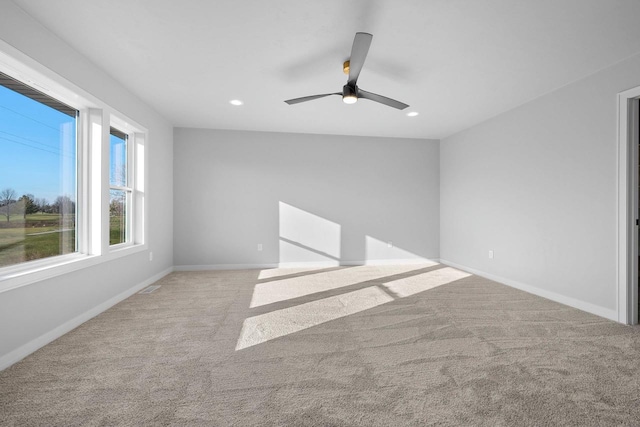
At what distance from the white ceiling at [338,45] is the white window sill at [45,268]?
73.9 inches

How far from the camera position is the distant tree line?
7.10 feet

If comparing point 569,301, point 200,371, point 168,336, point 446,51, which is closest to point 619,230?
point 569,301

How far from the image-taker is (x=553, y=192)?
3.48 meters

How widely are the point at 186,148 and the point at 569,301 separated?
19.0 ft

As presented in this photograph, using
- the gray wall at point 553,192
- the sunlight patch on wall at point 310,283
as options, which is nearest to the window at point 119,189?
the sunlight patch on wall at point 310,283

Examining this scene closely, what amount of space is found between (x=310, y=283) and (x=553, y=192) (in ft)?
10.7

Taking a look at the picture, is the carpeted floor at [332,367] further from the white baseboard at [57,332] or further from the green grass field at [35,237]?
the green grass field at [35,237]

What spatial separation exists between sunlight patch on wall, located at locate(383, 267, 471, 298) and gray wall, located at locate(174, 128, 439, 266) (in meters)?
0.97

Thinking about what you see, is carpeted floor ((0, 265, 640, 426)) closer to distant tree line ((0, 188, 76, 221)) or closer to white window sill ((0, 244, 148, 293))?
white window sill ((0, 244, 148, 293))

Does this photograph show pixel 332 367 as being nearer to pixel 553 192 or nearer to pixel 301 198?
pixel 553 192

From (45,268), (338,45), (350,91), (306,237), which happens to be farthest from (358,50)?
(306,237)

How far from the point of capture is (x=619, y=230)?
2.79m

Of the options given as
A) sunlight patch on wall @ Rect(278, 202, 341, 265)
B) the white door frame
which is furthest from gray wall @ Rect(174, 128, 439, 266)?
the white door frame

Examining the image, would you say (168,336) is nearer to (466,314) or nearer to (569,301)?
(466,314)
